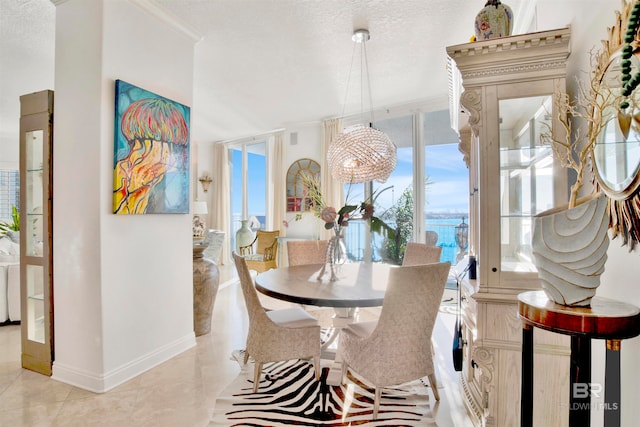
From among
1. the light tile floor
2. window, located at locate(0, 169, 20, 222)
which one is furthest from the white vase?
window, located at locate(0, 169, 20, 222)

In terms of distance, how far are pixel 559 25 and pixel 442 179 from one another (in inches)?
125

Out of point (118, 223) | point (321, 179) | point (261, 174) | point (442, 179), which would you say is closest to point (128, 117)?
point (118, 223)

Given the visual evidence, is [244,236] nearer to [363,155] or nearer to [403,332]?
[363,155]

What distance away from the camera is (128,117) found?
2.47 metres

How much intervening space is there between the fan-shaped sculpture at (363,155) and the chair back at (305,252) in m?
0.86

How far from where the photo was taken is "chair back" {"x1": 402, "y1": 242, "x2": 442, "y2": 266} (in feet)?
9.73

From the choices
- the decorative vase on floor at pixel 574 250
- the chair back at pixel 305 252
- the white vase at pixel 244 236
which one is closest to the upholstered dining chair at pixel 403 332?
the decorative vase on floor at pixel 574 250

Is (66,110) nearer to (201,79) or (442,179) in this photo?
(201,79)

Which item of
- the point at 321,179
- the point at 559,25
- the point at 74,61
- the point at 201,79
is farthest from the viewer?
the point at 321,179

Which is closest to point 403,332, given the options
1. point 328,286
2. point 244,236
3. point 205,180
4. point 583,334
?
point 328,286

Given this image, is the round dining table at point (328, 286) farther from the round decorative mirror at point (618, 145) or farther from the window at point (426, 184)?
the window at point (426, 184)

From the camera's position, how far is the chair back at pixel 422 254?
2967mm

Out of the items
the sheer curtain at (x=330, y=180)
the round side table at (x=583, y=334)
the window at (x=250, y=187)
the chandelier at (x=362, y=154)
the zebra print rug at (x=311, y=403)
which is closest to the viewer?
the round side table at (x=583, y=334)

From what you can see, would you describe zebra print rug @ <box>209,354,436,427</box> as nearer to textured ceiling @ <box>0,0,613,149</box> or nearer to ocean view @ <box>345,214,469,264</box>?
textured ceiling @ <box>0,0,613,149</box>
